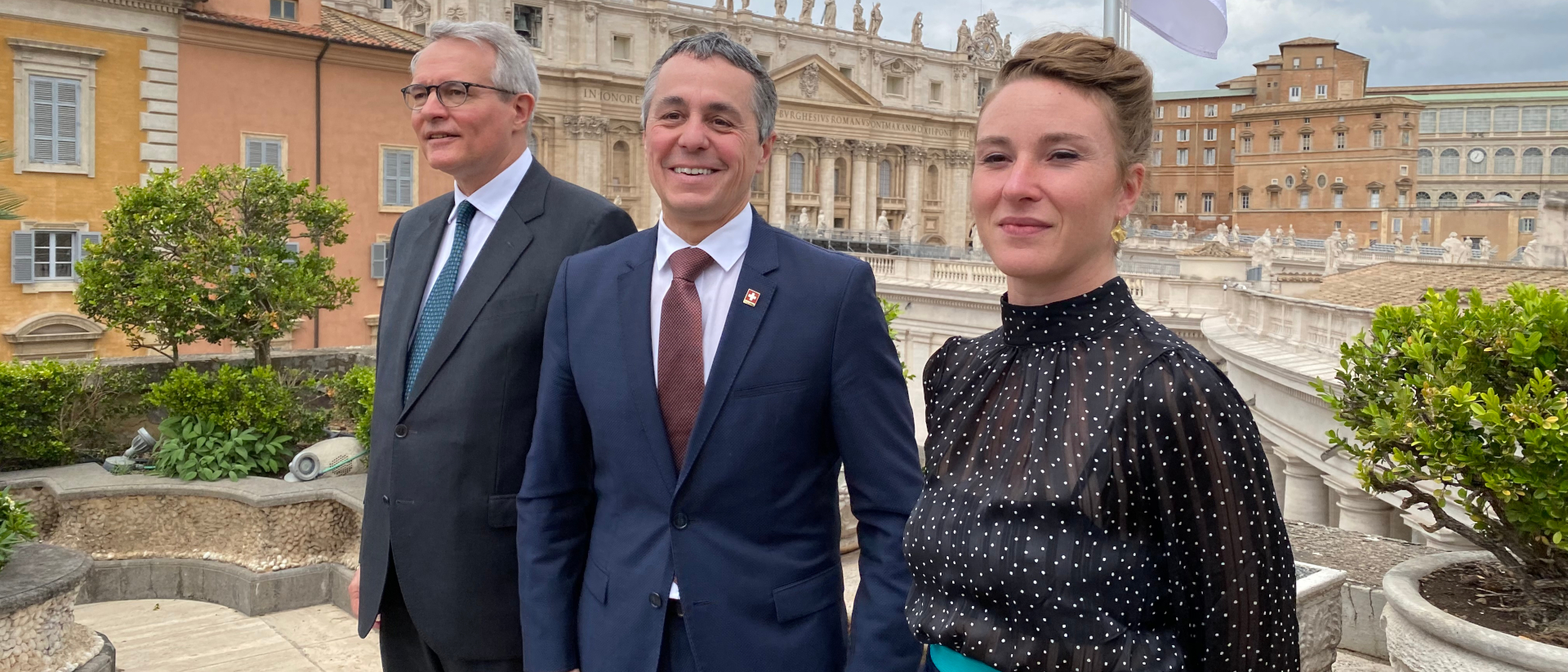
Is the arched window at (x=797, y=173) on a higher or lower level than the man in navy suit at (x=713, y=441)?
higher

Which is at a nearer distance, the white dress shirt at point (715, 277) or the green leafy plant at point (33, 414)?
the white dress shirt at point (715, 277)

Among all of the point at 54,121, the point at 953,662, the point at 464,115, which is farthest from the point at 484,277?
the point at 54,121

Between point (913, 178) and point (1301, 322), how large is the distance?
193 ft

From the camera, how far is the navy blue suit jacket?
2348 mm

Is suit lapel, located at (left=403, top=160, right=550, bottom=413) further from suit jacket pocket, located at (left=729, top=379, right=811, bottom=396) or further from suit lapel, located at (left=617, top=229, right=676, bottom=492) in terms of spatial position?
suit jacket pocket, located at (left=729, top=379, right=811, bottom=396)

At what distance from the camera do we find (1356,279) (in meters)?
17.7

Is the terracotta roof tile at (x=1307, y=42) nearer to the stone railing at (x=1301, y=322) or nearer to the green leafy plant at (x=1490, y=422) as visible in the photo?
the stone railing at (x=1301, y=322)

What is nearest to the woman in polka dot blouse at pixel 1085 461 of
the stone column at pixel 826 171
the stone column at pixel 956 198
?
the stone column at pixel 826 171

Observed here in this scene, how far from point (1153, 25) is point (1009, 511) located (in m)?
8.31

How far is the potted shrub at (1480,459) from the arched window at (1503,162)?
8500cm

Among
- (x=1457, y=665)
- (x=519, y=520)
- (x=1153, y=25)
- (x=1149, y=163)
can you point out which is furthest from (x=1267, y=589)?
(x=1153, y=25)

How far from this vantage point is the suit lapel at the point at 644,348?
2.37 m

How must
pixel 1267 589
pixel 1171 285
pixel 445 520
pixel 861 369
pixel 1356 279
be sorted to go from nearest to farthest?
pixel 1267 589, pixel 861 369, pixel 445 520, pixel 1356 279, pixel 1171 285

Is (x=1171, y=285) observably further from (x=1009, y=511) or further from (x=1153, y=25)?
(x=1009, y=511)
